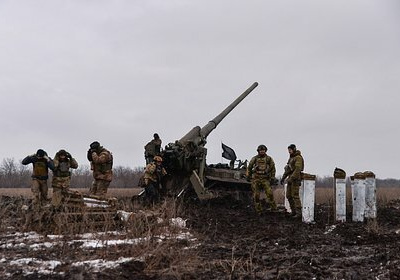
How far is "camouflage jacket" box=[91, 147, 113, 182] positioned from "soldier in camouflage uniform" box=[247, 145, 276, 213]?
3394mm

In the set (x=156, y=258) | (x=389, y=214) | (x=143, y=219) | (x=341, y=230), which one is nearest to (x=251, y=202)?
(x=389, y=214)

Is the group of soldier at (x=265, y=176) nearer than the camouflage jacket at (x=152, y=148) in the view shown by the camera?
Yes

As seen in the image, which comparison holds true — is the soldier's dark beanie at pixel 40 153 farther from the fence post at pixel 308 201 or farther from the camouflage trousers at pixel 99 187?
the fence post at pixel 308 201

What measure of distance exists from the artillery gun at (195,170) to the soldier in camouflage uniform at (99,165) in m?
2.35

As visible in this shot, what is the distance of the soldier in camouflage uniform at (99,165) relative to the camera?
12016mm

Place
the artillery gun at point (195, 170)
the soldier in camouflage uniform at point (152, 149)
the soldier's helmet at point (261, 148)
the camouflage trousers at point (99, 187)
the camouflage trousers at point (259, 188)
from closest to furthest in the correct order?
1. the camouflage trousers at point (99, 187)
2. the camouflage trousers at point (259, 188)
3. the soldier's helmet at point (261, 148)
4. the artillery gun at point (195, 170)
5. the soldier in camouflage uniform at point (152, 149)

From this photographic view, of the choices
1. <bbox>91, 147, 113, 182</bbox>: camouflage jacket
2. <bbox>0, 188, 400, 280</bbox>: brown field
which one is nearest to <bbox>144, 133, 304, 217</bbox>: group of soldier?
<bbox>91, 147, 113, 182</bbox>: camouflage jacket

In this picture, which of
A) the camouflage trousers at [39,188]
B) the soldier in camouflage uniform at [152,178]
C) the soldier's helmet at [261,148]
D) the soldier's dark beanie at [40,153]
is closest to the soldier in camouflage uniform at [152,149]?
the soldier in camouflage uniform at [152,178]

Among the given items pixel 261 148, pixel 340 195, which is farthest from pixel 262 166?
pixel 340 195

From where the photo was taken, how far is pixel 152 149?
15.2m

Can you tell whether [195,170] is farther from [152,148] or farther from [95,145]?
[95,145]

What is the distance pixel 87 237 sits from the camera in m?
7.52

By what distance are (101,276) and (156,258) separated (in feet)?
2.84

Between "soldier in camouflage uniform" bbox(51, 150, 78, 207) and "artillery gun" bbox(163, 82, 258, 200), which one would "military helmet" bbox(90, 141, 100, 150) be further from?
"artillery gun" bbox(163, 82, 258, 200)
